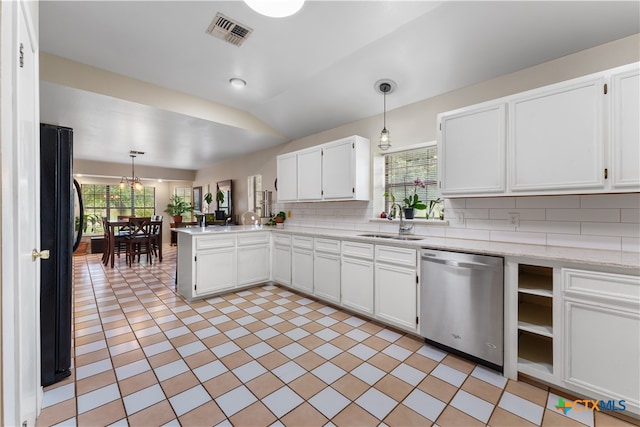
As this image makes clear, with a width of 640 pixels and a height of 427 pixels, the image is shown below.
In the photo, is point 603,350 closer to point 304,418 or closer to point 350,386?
point 350,386

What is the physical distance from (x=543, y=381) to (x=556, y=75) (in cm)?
236

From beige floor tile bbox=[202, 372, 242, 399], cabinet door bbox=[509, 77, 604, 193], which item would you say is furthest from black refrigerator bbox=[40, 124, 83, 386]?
cabinet door bbox=[509, 77, 604, 193]

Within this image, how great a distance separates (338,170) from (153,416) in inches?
116

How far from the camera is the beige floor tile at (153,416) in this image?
1.50 meters

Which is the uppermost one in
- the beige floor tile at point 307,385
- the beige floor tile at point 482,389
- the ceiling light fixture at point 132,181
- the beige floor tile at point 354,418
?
the ceiling light fixture at point 132,181

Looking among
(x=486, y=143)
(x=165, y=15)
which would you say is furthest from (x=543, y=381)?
(x=165, y=15)

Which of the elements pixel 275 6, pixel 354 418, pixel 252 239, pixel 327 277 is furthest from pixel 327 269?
pixel 275 6

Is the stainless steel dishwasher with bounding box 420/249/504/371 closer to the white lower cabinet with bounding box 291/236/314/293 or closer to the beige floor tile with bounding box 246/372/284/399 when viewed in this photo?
the beige floor tile with bounding box 246/372/284/399

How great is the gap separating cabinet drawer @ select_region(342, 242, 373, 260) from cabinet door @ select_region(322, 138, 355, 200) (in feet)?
2.36

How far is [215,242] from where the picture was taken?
141 inches

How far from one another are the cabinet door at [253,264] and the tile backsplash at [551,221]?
219 centimetres

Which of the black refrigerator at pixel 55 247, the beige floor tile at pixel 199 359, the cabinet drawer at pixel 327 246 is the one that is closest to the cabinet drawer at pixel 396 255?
the cabinet drawer at pixel 327 246

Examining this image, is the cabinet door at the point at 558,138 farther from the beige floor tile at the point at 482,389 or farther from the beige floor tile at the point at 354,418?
the beige floor tile at the point at 354,418

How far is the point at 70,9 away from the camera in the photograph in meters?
2.13
